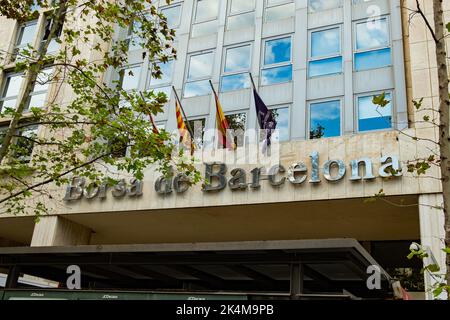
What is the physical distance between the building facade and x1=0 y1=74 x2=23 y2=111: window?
4898 millimetres

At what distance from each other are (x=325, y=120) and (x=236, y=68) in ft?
13.9

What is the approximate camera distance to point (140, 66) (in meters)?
21.8

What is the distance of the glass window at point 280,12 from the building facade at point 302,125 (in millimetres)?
45

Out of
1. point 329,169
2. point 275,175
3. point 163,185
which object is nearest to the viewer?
point 329,169

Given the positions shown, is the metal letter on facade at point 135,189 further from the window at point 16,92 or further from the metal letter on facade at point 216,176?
the window at point 16,92

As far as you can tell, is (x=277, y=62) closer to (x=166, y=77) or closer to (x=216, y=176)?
(x=166, y=77)

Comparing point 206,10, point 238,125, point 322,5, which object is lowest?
point 238,125

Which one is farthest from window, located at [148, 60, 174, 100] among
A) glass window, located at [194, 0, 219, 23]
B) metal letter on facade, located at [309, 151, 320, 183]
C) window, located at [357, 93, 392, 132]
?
window, located at [357, 93, 392, 132]

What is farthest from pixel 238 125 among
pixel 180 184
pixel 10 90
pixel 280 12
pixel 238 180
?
pixel 10 90

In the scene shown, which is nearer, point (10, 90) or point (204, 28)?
point (204, 28)

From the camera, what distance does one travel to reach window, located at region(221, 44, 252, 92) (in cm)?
1942

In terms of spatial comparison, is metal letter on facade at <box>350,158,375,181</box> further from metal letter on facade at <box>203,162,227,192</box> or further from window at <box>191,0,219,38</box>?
window at <box>191,0,219,38</box>

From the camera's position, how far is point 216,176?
679 inches
